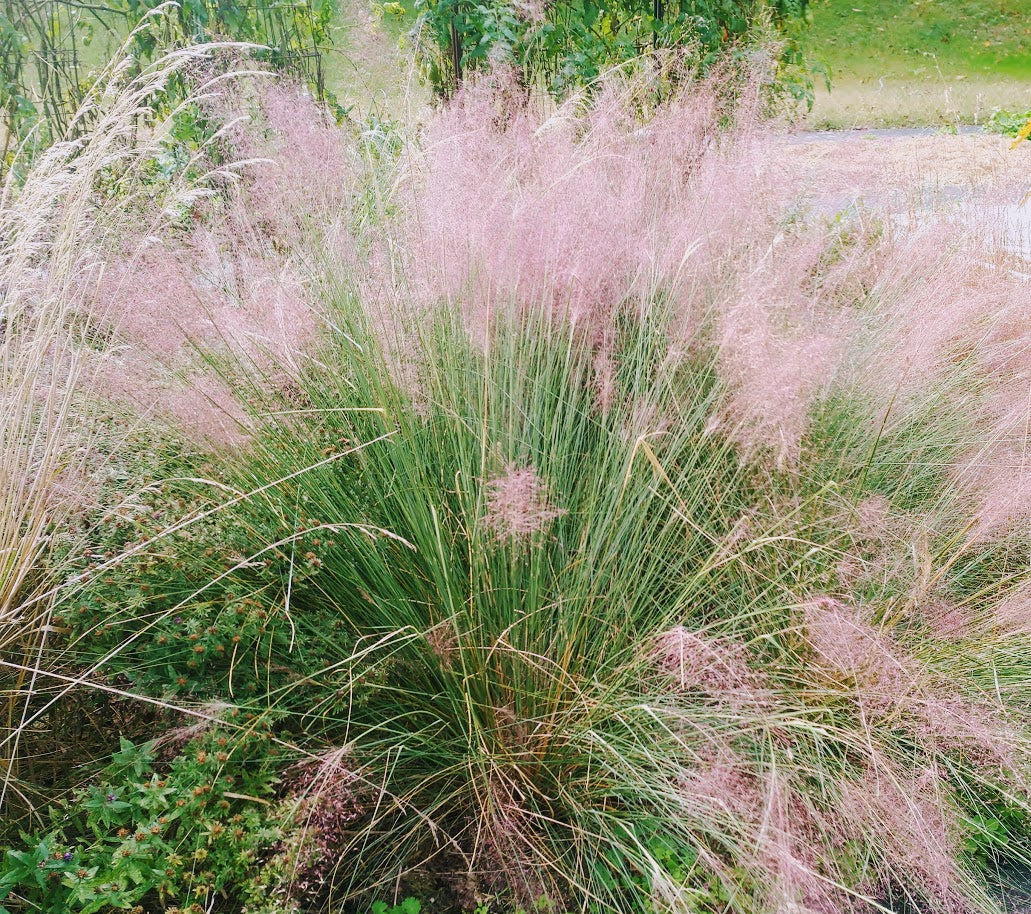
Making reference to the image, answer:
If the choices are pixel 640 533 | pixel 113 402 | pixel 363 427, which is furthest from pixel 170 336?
pixel 640 533

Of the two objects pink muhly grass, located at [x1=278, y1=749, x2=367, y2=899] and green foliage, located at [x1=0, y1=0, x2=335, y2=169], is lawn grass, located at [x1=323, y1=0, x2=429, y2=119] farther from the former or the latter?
pink muhly grass, located at [x1=278, y1=749, x2=367, y2=899]

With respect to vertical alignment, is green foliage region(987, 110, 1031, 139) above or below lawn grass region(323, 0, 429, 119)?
below

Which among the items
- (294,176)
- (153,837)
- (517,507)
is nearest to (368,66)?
(294,176)

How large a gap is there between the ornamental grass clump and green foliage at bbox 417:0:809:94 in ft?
7.48

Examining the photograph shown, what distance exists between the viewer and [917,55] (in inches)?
668

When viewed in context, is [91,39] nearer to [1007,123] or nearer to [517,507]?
[517,507]

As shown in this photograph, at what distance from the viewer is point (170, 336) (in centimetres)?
213

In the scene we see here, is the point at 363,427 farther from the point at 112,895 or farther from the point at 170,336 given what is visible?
the point at 112,895

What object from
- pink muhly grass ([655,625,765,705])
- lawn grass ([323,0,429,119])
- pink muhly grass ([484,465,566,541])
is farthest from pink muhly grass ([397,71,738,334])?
pink muhly grass ([655,625,765,705])

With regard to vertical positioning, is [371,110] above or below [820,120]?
above

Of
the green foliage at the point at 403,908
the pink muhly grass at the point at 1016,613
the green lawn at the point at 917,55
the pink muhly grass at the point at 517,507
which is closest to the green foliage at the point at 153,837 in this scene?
the green foliage at the point at 403,908

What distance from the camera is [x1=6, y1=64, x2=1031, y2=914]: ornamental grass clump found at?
170 cm

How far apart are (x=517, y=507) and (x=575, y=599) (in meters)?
0.27

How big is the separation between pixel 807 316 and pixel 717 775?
4.17 feet
